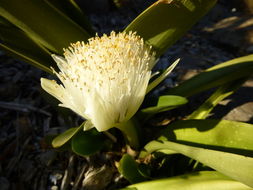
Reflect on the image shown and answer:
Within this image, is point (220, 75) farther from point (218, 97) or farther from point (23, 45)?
point (23, 45)

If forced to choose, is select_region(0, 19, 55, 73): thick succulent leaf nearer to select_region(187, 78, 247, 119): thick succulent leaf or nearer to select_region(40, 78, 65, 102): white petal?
select_region(40, 78, 65, 102): white petal

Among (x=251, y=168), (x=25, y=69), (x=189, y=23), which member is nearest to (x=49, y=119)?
(x=25, y=69)

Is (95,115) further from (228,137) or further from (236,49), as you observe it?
(236,49)

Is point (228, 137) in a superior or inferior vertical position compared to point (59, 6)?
inferior

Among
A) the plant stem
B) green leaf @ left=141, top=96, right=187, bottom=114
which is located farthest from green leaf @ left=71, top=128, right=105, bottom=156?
green leaf @ left=141, top=96, right=187, bottom=114

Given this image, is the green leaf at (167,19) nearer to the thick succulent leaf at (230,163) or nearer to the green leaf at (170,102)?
the green leaf at (170,102)

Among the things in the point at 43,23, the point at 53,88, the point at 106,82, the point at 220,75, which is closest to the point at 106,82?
the point at 106,82
